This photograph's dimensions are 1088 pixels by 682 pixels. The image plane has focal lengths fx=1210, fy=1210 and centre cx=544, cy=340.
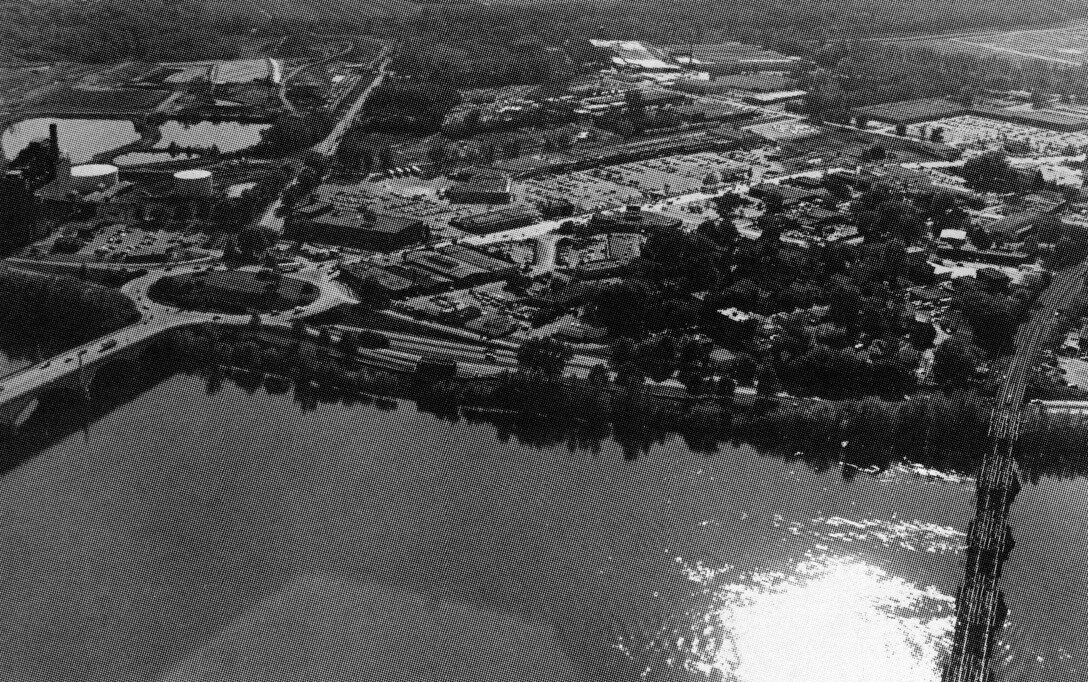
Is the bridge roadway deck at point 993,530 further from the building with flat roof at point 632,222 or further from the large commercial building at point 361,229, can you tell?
the large commercial building at point 361,229

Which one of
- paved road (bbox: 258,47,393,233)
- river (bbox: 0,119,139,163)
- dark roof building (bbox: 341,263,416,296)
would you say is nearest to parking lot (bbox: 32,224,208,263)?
paved road (bbox: 258,47,393,233)

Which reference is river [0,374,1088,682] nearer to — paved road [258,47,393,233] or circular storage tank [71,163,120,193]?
paved road [258,47,393,233]

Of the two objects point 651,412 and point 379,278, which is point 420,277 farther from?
point 651,412

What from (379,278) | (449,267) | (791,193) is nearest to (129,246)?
(379,278)

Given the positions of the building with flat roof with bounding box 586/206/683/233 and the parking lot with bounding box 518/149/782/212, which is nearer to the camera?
the building with flat roof with bounding box 586/206/683/233

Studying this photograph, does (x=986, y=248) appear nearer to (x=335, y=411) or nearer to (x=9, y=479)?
(x=335, y=411)

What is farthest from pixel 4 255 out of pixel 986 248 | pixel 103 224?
pixel 986 248
